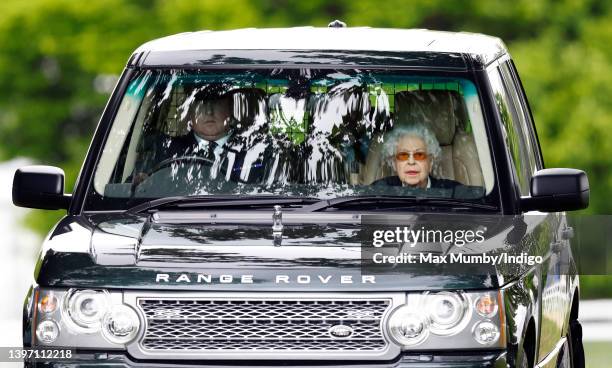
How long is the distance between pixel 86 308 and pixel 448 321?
130 centimetres

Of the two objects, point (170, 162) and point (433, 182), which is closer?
point (433, 182)

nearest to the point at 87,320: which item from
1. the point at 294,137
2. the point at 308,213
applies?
the point at 308,213

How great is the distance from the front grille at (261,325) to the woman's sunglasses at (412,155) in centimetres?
134

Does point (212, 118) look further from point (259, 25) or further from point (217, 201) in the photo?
point (259, 25)

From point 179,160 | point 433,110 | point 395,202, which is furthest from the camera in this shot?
point 433,110

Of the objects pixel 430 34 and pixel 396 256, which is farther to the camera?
pixel 430 34

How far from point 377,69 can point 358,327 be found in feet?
5.26

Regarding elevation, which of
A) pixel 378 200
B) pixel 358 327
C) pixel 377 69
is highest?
pixel 377 69

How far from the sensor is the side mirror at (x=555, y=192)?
700 centimetres

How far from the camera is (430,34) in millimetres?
8000

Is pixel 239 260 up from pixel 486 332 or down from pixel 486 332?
up

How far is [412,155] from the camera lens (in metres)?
7.38

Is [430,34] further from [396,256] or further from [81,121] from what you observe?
[81,121]

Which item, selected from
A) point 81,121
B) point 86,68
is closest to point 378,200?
point 86,68
